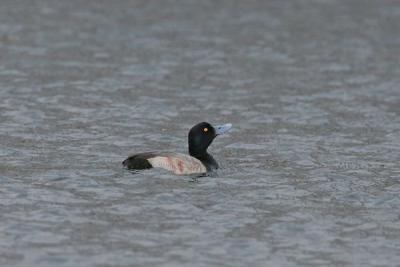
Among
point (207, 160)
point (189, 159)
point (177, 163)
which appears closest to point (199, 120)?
point (207, 160)

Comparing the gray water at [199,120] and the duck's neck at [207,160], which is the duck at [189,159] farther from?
the gray water at [199,120]

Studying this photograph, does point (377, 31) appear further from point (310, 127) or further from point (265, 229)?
point (265, 229)

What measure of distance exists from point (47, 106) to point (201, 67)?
5.55 meters

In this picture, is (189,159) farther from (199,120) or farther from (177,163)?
(199,120)

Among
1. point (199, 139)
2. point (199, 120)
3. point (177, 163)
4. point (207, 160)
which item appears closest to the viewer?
point (177, 163)

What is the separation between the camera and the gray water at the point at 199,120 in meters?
13.8

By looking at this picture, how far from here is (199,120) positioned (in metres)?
22.6

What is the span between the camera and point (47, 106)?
23062 millimetres

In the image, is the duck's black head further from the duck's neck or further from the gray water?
the gray water

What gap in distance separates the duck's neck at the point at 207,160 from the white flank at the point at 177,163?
291 millimetres

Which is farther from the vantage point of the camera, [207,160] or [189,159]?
[207,160]

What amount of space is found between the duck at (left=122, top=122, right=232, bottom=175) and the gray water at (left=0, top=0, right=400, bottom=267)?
0.20 metres

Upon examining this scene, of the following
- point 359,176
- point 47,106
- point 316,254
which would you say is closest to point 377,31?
point 47,106

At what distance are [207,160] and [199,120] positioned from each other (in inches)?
183
